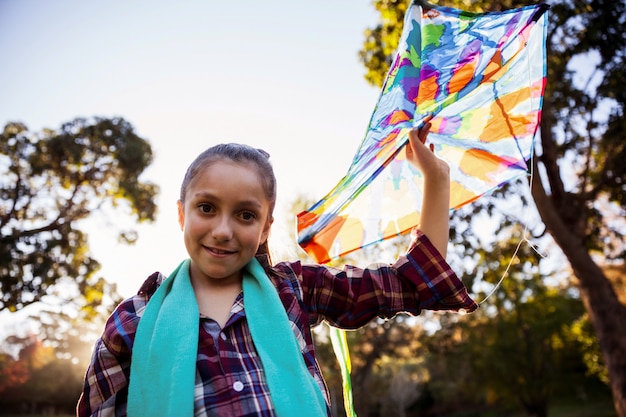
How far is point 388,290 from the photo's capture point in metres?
1.45

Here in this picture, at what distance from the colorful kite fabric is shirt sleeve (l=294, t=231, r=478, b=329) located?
0.59 metres

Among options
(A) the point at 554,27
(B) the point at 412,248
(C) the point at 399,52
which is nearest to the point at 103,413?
(B) the point at 412,248

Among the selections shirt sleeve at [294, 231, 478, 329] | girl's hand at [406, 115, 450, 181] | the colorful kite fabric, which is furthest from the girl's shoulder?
girl's hand at [406, 115, 450, 181]

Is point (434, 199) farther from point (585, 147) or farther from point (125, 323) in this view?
point (585, 147)

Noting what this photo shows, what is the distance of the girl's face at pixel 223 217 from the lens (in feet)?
4.43

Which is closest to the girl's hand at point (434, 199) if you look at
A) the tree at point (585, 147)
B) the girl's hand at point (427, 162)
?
the girl's hand at point (427, 162)

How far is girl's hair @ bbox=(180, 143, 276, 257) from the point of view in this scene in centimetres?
145

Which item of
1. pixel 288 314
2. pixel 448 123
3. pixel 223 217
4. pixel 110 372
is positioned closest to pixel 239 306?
pixel 288 314

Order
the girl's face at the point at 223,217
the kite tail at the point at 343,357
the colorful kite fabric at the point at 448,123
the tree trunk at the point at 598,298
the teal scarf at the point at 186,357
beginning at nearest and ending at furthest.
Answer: the teal scarf at the point at 186,357
the girl's face at the point at 223,217
the kite tail at the point at 343,357
the colorful kite fabric at the point at 448,123
the tree trunk at the point at 598,298

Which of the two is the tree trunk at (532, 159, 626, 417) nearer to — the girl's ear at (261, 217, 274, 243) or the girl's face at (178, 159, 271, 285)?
the girl's ear at (261, 217, 274, 243)

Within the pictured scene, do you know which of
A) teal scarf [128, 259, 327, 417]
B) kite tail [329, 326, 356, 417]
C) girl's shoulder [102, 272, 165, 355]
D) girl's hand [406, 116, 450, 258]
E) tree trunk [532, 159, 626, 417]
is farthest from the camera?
tree trunk [532, 159, 626, 417]

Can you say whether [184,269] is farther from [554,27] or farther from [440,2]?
[554,27]

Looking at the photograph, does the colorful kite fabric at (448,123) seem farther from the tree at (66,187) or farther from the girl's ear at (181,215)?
the tree at (66,187)

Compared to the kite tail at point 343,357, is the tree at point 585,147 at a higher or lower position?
higher
